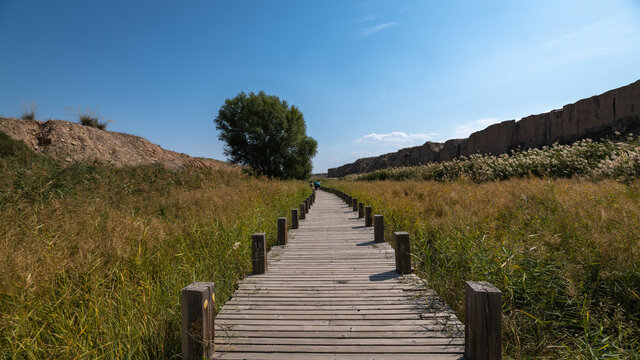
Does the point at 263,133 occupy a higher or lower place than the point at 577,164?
higher

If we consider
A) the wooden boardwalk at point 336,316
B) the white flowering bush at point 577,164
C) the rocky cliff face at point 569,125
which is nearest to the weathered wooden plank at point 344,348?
the wooden boardwalk at point 336,316

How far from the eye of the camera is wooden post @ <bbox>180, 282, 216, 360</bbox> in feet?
6.91

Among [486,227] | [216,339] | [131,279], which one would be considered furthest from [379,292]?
[131,279]

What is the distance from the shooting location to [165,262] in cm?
366

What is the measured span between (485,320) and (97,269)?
13.6 feet

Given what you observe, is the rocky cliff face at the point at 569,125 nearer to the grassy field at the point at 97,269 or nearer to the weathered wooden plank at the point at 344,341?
the weathered wooden plank at the point at 344,341

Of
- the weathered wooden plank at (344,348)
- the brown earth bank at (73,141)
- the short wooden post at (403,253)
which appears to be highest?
the brown earth bank at (73,141)

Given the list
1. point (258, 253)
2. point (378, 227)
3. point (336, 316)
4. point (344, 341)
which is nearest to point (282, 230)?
point (258, 253)

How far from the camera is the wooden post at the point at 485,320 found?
206cm

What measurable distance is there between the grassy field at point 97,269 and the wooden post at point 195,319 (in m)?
Answer: 0.41

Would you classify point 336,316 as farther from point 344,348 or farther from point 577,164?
point 577,164

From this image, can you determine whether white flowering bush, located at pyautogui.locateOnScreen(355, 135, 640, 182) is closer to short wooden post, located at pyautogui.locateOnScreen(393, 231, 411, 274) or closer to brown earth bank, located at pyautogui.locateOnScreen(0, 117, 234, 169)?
short wooden post, located at pyautogui.locateOnScreen(393, 231, 411, 274)

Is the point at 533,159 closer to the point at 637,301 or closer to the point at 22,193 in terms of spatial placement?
the point at 637,301

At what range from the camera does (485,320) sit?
2.09 meters
